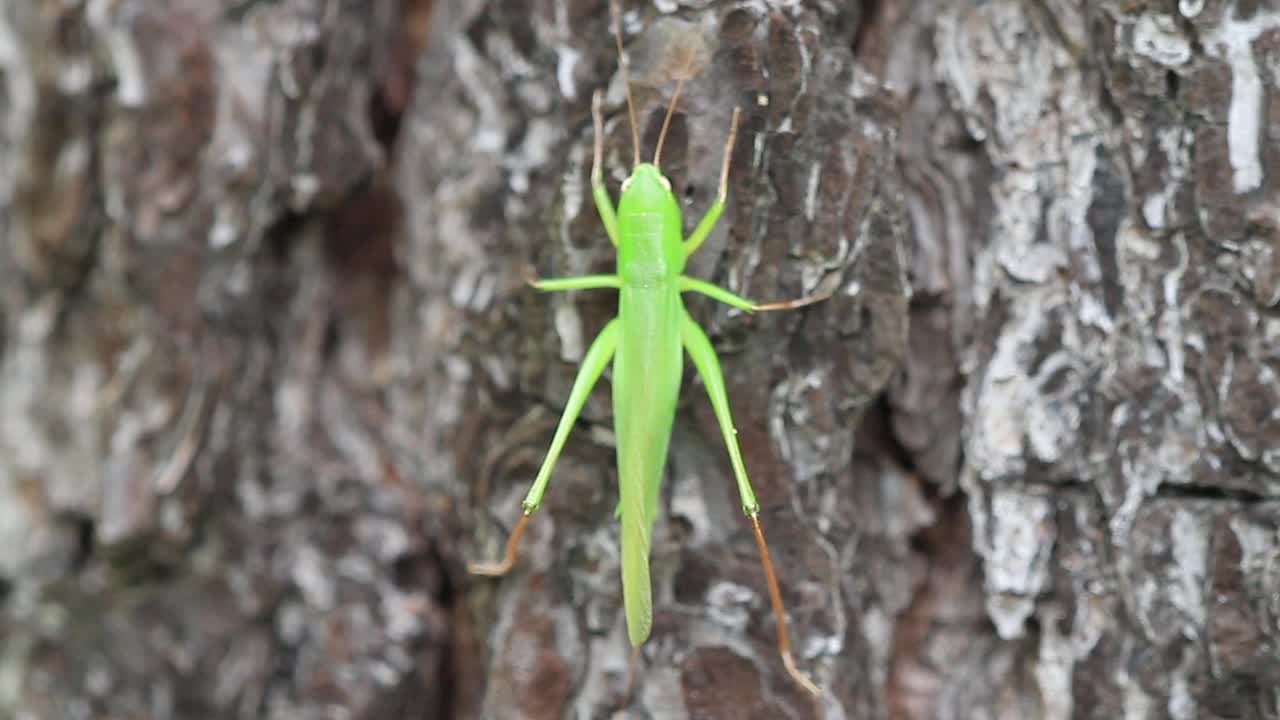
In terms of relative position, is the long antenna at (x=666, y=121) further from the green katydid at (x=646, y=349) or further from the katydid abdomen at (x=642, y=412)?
the katydid abdomen at (x=642, y=412)

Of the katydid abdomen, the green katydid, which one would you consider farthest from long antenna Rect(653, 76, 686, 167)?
the katydid abdomen

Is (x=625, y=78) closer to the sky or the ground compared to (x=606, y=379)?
closer to the sky

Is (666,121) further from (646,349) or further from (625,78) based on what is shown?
(646,349)

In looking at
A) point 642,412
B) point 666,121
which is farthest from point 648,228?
point 642,412

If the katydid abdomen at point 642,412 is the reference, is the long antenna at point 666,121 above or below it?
above

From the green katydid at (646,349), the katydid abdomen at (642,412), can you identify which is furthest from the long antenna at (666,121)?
the katydid abdomen at (642,412)

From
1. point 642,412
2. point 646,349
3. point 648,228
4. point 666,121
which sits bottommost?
point 642,412
